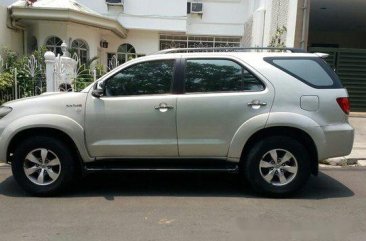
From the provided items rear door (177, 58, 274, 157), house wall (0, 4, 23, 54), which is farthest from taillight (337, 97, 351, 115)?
house wall (0, 4, 23, 54)

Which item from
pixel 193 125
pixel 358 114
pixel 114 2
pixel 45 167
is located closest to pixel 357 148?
pixel 358 114

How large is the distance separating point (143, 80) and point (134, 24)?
1520cm

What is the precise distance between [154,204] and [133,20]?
16089mm

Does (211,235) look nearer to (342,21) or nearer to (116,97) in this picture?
(116,97)

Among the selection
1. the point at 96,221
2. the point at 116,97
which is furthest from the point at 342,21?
the point at 96,221

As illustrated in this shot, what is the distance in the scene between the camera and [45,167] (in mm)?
5559

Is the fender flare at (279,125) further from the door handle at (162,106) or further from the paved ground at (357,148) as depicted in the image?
the paved ground at (357,148)

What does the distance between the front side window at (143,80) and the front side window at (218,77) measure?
0.91 ft

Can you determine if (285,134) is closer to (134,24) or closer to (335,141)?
(335,141)

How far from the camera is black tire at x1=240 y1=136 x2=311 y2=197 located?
551 centimetres

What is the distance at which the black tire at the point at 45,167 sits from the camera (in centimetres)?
550

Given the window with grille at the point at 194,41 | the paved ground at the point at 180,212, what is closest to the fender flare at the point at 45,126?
the paved ground at the point at 180,212

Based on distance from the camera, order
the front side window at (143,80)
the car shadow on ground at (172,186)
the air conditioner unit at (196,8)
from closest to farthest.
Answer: the front side window at (143,80) < the car shadow on ground at (172,186) < the air conditioner unit at (196,8)

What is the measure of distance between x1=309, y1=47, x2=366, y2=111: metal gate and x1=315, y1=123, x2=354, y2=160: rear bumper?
8.66m
